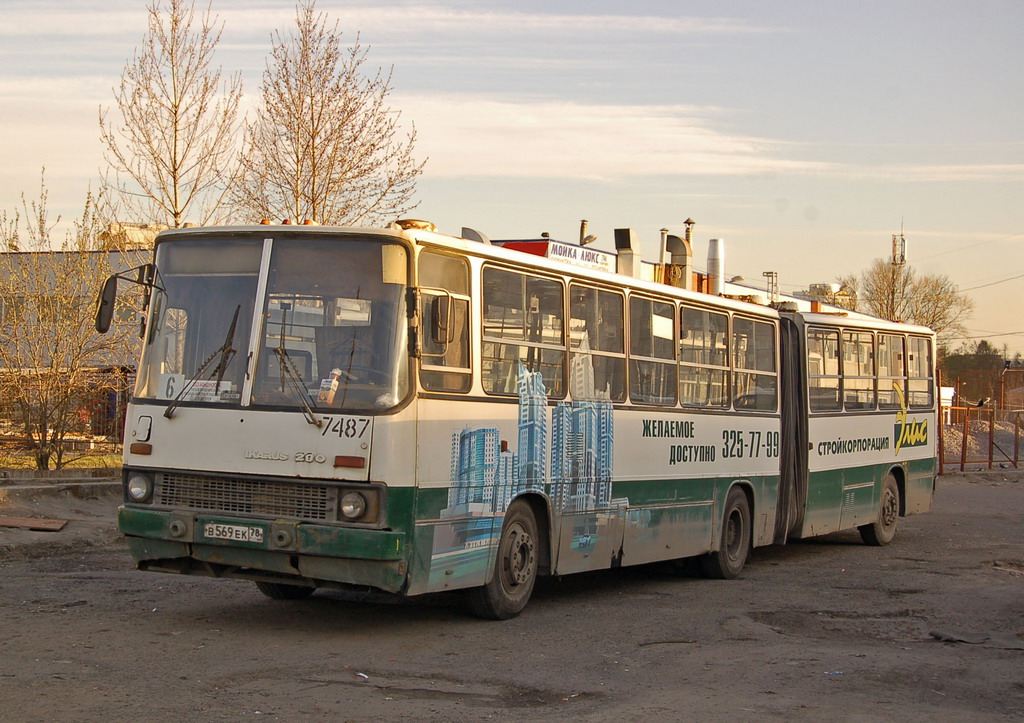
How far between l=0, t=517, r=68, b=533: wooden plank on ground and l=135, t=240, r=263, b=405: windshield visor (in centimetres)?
614

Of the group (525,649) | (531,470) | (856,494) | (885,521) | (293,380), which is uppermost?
(293,380)

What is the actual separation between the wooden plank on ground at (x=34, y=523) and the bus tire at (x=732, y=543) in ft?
24.0

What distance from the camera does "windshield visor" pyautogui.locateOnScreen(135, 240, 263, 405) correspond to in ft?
29.6

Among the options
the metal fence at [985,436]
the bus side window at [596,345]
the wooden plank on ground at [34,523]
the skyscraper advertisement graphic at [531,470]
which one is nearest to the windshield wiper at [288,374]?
the skyscraper advertisement graphic at [531,470]

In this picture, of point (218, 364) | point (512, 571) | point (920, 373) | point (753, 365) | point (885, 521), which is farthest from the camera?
point (920, 373)

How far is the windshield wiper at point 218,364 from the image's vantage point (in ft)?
29.6

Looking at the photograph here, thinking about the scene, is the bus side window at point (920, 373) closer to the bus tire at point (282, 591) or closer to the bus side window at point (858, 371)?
the bus side window at point (858, 371)

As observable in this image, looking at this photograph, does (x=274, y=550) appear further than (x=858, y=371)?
No

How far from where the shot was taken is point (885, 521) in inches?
696

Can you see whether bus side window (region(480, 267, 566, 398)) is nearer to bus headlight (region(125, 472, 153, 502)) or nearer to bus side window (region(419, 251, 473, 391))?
bus side window (region(419, 251, 473, 391))

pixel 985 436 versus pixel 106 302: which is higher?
pixel 106 302

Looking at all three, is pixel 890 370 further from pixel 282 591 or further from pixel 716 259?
pixel 282 591

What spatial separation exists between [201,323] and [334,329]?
103 cm

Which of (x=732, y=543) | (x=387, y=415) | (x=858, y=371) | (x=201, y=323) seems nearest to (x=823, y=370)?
(x=858, y=371)
